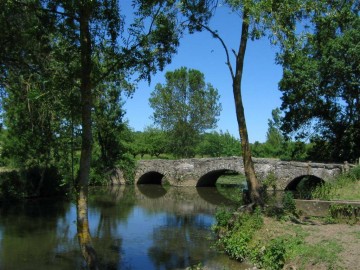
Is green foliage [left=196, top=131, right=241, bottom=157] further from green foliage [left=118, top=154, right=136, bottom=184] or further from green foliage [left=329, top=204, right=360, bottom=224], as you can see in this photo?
green foliage [left=329, top=204, right=360, bottom=224]

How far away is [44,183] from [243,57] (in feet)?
60.1

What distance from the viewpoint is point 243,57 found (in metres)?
14.5

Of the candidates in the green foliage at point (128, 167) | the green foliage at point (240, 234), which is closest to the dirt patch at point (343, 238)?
the green foliage at point (240, 234)

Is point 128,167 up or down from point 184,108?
down

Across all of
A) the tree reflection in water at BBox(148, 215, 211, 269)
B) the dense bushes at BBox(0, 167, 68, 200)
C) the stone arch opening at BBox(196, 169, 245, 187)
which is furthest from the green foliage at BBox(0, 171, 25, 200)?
the stone arch opening at BBox(196, 169, 245, 187)

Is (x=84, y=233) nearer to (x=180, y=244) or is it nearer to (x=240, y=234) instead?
(x=240, y=234)

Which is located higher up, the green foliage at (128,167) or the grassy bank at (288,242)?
the green foliage at (128,167)

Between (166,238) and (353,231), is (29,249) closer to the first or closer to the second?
(166,238)

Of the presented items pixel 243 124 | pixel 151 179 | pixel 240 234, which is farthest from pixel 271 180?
pixel 240 234

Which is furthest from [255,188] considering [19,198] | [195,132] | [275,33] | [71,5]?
[195,132]

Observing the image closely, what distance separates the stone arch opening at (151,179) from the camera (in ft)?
135

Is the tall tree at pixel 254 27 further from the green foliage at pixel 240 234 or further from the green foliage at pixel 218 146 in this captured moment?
the green foliage at pixel 218 146

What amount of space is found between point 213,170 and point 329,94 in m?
10.9

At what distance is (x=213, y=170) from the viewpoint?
3547cm
